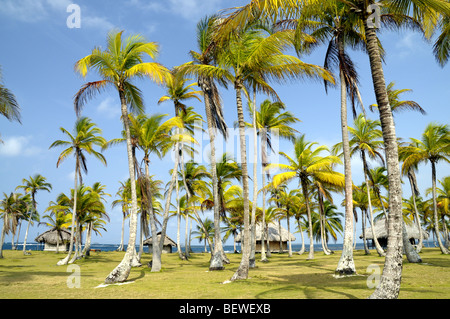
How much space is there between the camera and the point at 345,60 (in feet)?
43.8

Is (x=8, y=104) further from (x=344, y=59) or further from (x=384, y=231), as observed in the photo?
(x=384, y=231)

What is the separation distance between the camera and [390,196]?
7.14 metres

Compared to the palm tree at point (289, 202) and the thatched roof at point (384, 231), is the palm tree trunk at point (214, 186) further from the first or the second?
the thatched roof at point (384, 231)

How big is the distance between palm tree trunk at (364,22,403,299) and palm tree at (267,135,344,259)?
13616 mm

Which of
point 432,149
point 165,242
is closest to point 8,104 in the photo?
point 432,149

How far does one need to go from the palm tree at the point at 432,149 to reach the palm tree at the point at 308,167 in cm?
528

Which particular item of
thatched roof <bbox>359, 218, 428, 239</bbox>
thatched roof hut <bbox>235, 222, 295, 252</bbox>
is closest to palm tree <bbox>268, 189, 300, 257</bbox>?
thatched roof hut <bbox>235, 222, 295, 252</bbox>

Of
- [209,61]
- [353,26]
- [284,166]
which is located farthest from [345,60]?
[284,166]

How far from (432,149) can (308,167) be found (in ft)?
27.4

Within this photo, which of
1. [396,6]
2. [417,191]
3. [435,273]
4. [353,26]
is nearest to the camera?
[396,6]

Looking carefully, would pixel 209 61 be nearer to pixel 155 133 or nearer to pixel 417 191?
pixel 155 133

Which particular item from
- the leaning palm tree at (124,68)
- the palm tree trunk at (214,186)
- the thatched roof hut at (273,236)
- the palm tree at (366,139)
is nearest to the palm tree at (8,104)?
the leaning palm tree at (124,68)
